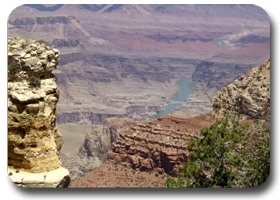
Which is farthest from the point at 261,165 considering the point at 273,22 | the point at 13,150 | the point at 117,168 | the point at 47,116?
the point at 117,168

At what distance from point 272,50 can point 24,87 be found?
905 cm

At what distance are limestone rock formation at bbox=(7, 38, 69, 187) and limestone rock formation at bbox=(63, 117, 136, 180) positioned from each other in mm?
56149

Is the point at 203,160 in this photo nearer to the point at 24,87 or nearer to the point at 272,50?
the point at 272,50

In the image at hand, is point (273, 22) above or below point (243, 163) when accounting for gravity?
above

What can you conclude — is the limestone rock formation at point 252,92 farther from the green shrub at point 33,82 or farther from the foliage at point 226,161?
the green shrub at point 33,82

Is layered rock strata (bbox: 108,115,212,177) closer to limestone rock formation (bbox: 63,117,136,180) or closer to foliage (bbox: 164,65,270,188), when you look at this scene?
foliage (bbox: 164,65,270,188)

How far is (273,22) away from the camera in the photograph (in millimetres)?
13734

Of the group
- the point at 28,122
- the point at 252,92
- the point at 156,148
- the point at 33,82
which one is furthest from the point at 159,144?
the point at 28,122

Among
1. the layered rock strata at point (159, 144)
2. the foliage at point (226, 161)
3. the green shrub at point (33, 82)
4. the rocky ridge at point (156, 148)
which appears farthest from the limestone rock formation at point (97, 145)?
the green shrub at point (33, 82)

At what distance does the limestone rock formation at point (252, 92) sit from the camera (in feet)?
117

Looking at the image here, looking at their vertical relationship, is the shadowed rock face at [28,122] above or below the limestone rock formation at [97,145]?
above

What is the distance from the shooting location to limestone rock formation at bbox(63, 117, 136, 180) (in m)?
69.5

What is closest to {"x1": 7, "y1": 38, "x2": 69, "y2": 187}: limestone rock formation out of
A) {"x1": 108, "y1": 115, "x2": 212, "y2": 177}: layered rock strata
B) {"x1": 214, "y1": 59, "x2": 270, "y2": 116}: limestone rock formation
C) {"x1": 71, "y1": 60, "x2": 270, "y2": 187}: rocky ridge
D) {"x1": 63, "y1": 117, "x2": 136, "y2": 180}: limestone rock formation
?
{"x1": 71, "y1": 60, "x2": 270, "y2": 187}: rocky ridge

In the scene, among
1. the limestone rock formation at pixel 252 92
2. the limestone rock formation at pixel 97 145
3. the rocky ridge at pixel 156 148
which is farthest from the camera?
the limestone rock formation at pixel 97 145
